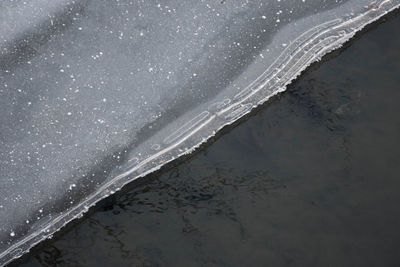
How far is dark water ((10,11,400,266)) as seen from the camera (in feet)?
8.84

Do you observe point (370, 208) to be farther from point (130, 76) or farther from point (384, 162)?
point (130, 76)

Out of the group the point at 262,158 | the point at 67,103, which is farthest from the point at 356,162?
the point at 67,103

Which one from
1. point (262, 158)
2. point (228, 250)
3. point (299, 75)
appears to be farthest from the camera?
point (299, 75)

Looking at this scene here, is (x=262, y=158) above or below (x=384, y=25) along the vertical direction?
below

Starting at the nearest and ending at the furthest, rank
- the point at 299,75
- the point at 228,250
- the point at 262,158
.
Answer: the point at 228,250, the point at 262,158, the point at 299,75

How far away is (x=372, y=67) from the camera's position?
3100mm

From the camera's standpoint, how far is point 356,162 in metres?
2.85

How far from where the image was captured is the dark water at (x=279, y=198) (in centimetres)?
269

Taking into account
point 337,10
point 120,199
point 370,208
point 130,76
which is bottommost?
point 370,208

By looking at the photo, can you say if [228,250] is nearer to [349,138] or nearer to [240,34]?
[349,138]

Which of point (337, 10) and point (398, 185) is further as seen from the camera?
point (337, 10)

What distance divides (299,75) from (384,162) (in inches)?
23.9

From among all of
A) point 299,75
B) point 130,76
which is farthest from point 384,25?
point 130,76

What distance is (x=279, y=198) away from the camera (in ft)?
9.19
